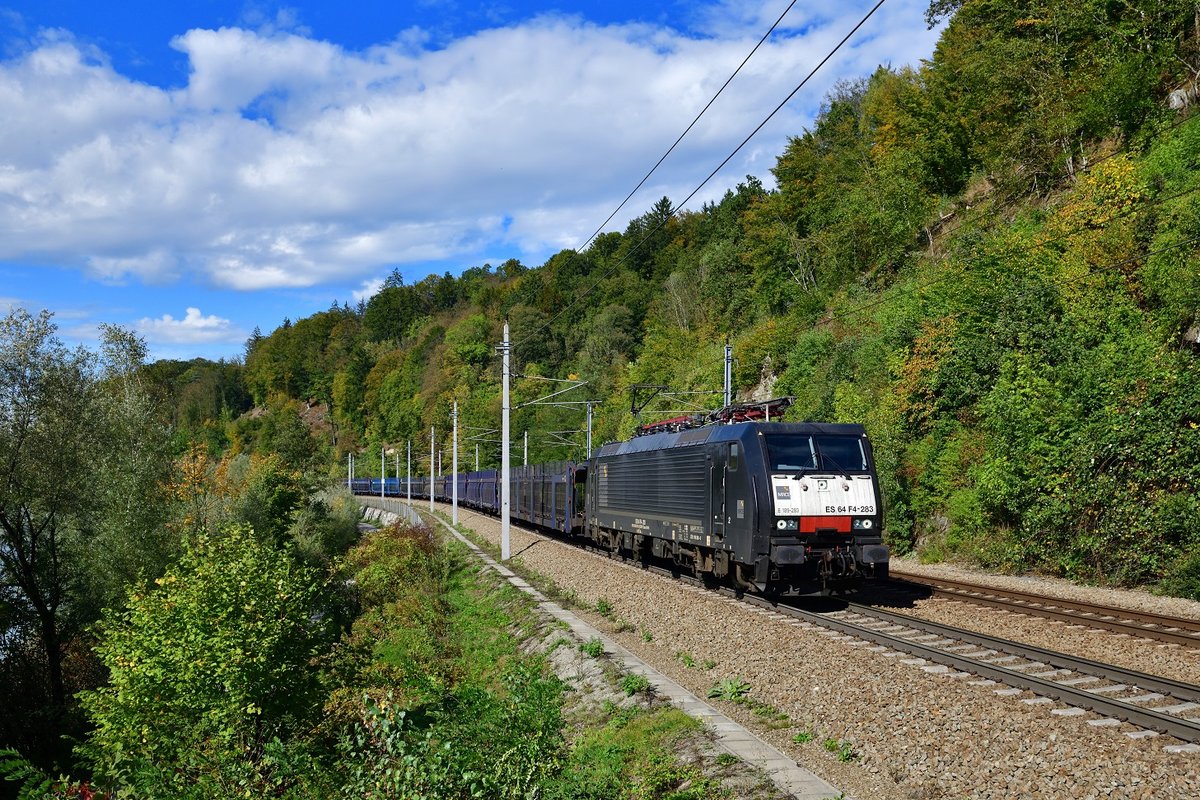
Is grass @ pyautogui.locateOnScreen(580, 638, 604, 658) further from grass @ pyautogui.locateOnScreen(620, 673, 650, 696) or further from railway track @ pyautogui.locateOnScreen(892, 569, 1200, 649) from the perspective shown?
railway track @ pyautogui.locateOnScreen(892, 569, 1200, 649)

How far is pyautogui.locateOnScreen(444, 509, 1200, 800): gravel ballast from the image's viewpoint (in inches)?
253

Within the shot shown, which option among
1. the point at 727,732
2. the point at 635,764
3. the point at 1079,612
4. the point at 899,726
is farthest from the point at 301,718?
the point at 1079,612

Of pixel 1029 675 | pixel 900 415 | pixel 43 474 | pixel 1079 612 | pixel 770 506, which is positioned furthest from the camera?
pixel 900 415

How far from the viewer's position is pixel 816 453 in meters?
15.1

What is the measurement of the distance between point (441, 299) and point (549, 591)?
141 meters

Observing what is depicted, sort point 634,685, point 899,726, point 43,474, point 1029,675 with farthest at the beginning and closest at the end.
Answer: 1. point 43,474
2. point 634,685
3. point 1029,675
4. point 899,726

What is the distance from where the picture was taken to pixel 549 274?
12662 cm

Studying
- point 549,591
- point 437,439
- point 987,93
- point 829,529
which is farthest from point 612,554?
point 437,439

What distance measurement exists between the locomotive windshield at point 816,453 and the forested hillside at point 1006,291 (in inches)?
233

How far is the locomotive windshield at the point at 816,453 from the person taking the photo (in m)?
14.9

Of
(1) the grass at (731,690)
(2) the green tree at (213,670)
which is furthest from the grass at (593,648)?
(2) the green tree at (213,670)

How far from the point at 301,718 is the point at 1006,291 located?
65.0ft

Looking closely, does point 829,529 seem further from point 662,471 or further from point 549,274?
point 549,274

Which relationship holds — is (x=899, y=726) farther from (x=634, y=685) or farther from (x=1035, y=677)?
(x=634, y=685)
